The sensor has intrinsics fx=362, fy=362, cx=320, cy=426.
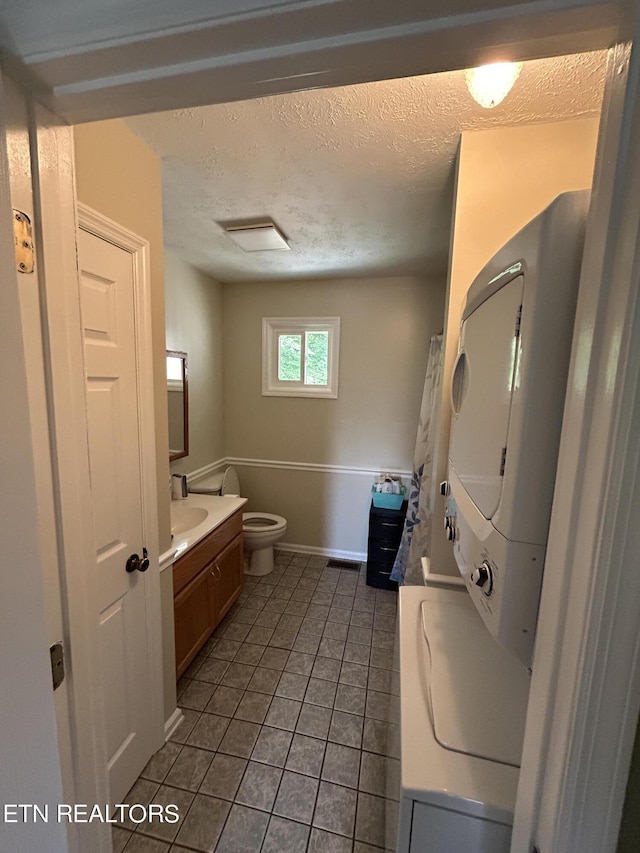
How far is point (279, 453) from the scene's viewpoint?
336 centimetres

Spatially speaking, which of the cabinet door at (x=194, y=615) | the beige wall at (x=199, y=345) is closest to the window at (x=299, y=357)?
the beige wall at (x=199, y=345)

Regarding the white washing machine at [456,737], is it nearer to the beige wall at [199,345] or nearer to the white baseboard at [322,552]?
the beige wall at [199,345]

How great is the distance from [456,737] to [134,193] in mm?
1875

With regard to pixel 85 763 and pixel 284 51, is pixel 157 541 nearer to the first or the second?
pixel 85 763

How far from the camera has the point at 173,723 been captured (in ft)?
5.46

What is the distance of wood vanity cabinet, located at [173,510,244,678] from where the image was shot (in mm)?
1783

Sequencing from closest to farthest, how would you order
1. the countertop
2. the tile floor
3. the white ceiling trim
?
the white ceiling trim
the tile floor
the countertop

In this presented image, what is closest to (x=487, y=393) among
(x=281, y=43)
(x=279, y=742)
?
(x=281, y=43)

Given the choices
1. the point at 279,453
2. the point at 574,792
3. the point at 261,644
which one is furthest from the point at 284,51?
the point at 279,453

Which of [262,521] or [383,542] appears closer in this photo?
[383,542]

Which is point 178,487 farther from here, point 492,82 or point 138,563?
point 492,82

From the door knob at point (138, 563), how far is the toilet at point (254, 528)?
1391mm

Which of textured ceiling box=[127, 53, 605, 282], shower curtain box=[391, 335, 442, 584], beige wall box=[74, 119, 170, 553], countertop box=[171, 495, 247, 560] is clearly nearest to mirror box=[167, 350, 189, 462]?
countertop box=[171, 495, 247, 560]

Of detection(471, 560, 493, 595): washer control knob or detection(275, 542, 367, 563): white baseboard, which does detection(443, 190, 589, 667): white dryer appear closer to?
detection(471, 560, 493, 595): washer control knob
